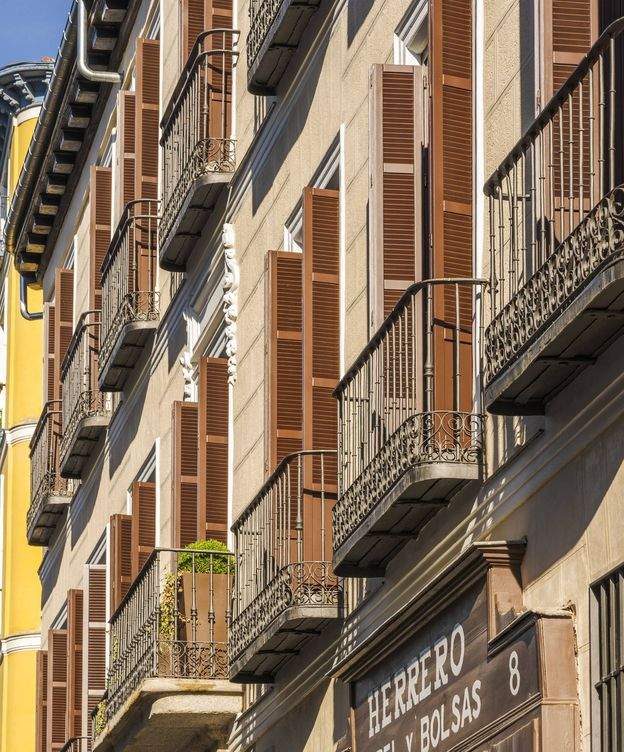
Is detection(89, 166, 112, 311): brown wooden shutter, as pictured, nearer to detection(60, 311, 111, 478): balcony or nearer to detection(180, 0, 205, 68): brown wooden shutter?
detection(60, 311, 111, 478): balcony

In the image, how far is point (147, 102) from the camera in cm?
2389

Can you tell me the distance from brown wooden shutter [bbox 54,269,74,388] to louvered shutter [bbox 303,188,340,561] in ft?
48.3

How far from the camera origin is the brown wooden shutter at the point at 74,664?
83.3ft

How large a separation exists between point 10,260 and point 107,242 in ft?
31.3

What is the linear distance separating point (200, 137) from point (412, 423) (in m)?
7.78

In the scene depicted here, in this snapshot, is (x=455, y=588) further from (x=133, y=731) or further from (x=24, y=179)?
(x=24, y=179)

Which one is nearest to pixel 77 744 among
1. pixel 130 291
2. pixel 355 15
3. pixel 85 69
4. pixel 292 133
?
pixel 130 291

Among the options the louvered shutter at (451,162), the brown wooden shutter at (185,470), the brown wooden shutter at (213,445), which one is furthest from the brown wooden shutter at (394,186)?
the brown wooden shutter at (185,470)

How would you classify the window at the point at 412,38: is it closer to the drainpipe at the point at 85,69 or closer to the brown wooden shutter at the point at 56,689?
the drainpipe at the point at 85,69

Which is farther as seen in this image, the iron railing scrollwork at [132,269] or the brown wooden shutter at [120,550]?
the brown wooden shutter at [120,550]

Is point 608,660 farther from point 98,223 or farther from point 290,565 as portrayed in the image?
point 98,223

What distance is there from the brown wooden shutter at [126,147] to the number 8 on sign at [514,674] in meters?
14.7

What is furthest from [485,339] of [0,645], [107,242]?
[0,645]

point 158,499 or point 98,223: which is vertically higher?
point 98,223
